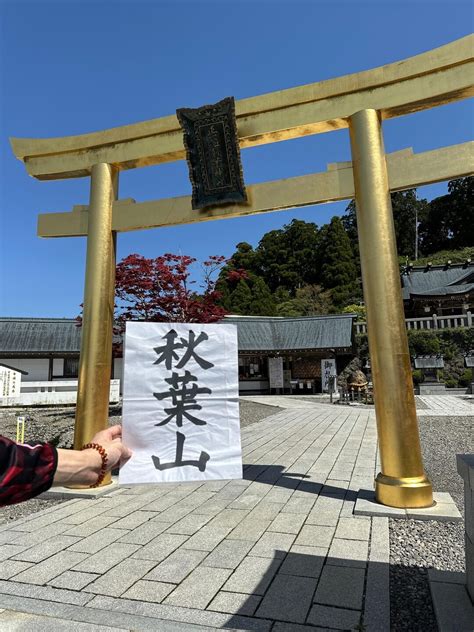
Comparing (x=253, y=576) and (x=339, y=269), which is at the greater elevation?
(x=339, y=269)

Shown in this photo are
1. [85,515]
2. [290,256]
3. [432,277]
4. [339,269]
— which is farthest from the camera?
[290,256]

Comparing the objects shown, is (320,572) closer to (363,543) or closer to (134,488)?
(363,543)

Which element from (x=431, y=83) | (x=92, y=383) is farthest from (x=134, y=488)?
(x=431, y=83)

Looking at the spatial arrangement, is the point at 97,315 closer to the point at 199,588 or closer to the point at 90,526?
the point at 90,526

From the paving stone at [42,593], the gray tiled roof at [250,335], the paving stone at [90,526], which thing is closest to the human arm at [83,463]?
the paving stone at [42,593]

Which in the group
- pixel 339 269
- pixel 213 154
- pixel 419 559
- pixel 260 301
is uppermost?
pixel 339 269

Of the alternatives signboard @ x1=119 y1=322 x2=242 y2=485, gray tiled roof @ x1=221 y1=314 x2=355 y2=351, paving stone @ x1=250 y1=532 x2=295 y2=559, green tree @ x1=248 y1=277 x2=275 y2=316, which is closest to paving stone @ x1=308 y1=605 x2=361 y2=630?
paving stone @ x1=250 y1=532 x2=295 y2=559

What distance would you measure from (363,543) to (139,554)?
1.82m

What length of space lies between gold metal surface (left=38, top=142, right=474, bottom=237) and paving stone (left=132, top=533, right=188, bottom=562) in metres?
3.42

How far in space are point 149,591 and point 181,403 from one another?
1280 mm

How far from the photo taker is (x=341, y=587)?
8.75ft

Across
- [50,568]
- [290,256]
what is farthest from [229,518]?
[290,256]

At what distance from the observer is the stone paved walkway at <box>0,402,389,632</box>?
238 cm

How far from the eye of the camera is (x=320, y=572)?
2873 millimetres
